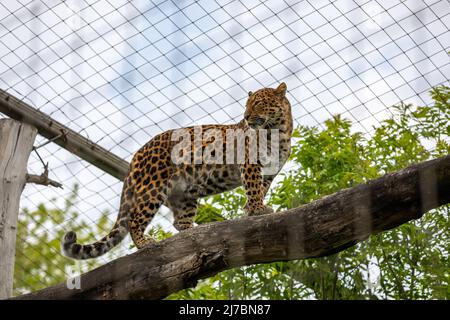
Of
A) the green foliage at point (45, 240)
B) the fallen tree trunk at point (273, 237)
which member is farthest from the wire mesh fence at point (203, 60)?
the fallen tree trunk at point (273, 237)

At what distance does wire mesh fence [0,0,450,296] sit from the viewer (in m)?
8.68

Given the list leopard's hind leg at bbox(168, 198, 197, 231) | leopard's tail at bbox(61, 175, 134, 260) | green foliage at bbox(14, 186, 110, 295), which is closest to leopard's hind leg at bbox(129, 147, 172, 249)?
leopard's tail at bbox(61, 175, 134, 260)

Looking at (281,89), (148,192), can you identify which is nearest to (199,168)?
(148,192)

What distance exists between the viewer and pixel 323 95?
9.29 meters

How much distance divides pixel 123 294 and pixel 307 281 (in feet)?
8.78

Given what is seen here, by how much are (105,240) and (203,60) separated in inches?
85.5

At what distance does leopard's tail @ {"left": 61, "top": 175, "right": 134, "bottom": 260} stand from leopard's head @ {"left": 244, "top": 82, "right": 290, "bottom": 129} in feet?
4.30

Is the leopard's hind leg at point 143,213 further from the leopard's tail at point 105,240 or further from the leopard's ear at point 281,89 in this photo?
the leopard's ear at point 281,89

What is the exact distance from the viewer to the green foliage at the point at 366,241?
8.59 metres

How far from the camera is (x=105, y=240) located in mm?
8000
